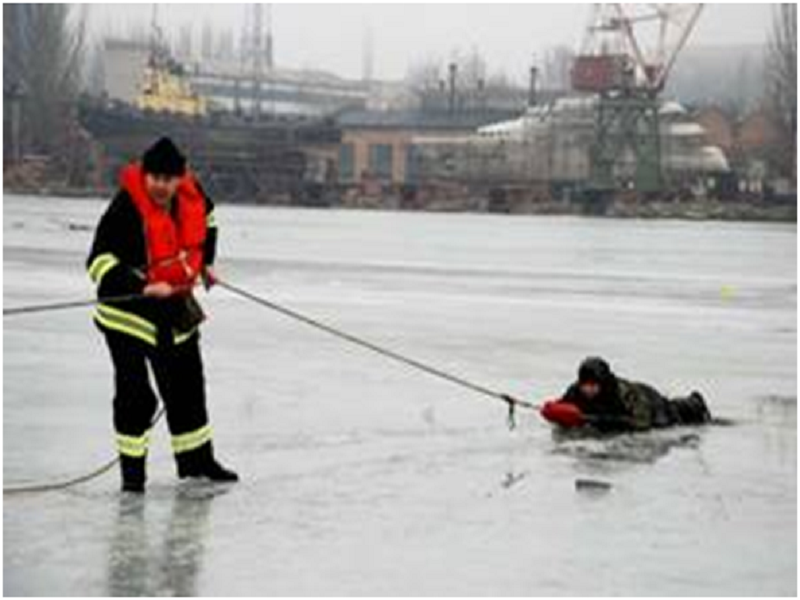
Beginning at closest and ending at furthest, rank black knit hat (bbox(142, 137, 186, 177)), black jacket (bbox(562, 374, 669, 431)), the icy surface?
the icy surface → black knit hat (bbox(142, 137, 186, 177)) → black jacket (bbox(562, 374, 669, 431))

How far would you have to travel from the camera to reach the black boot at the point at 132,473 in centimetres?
687

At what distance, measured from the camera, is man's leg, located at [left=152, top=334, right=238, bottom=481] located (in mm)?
7211

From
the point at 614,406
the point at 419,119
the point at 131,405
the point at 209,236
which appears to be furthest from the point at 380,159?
the point at 131,405

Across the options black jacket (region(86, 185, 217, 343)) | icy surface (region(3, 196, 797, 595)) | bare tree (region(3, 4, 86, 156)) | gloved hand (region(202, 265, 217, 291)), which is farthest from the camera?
bare tree (region(3, 4, 86, 156))

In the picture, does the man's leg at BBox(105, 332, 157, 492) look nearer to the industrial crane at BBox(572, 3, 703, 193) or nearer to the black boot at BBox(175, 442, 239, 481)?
the black boot at BBox(175, 442, 239, 481)

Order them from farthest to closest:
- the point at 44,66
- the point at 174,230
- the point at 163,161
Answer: the point at 44,66, the point at 174,230, the point at 163,161

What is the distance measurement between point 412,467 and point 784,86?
3651 inches

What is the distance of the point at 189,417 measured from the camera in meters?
7.26

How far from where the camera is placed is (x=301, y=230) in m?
46.4

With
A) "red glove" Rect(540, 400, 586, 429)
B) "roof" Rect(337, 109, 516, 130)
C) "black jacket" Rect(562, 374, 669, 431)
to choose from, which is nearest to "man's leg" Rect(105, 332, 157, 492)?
"red glove" Rect(540, 400, 586, 429)

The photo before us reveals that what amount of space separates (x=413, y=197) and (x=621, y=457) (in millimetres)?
88748

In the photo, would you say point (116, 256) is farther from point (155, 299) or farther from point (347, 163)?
point (347, 163)

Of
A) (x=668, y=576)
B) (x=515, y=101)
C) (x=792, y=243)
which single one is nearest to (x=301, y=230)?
(x=792, y=243)

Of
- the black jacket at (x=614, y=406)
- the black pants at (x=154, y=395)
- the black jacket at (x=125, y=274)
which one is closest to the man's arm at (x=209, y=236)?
the black jacket at (x=125, y=274)
